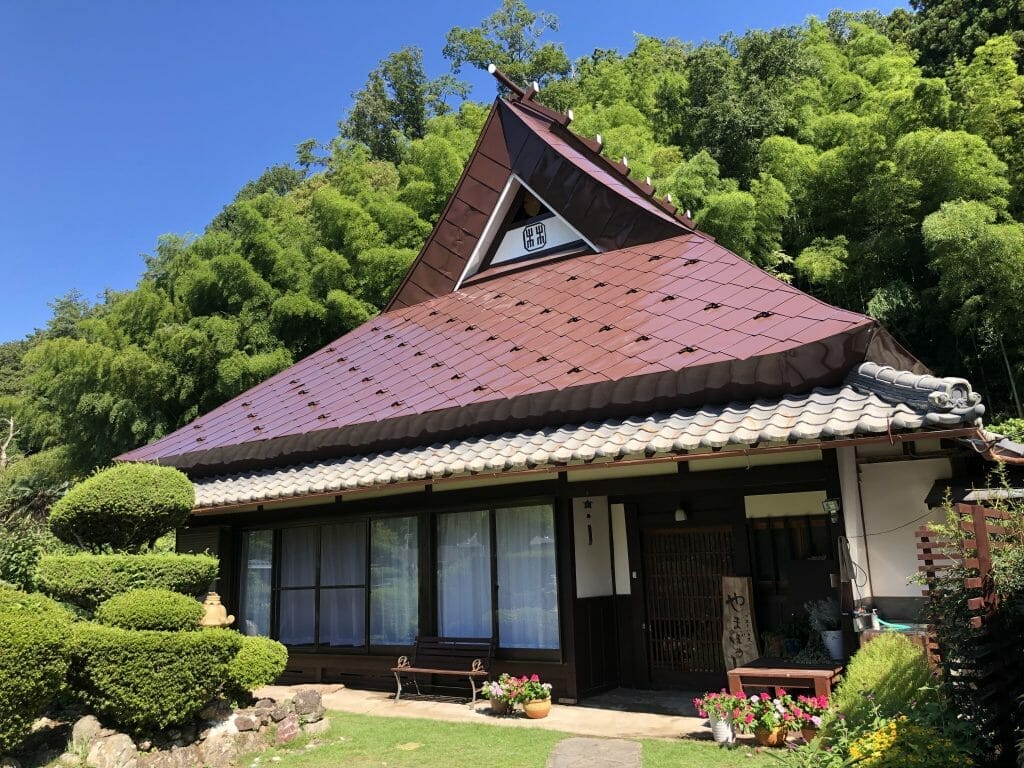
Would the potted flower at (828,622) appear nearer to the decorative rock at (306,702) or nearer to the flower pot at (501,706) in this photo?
the flower pot at (501,706)

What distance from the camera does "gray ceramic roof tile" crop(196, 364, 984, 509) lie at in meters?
4.81

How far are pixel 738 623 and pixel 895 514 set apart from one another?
1854mm

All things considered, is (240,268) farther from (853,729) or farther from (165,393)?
(853,729)

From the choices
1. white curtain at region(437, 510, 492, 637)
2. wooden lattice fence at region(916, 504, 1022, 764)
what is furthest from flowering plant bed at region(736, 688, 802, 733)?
white curtain at region(437, 510, 492, 637)

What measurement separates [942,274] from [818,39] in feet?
46.3

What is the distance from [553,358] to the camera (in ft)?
26.1

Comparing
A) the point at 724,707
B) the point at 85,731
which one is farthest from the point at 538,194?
the point at 85,731

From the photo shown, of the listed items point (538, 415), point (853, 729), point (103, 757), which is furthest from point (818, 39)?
point (103, 757)

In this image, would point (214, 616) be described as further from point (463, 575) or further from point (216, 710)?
point (463, 575)

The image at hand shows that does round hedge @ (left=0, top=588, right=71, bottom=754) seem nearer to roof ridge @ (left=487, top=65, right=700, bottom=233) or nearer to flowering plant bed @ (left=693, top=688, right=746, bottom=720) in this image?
flowering plant bed @ (left=693, top=688, right=746, bottom=720)

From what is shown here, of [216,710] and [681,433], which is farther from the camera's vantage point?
[681,433]

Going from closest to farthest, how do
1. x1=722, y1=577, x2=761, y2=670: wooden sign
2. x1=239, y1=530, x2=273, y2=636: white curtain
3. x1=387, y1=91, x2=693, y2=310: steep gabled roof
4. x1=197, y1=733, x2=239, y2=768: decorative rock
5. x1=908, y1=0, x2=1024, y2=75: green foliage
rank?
x1=197, y1=733, x2=239, y2=768: decorative rock → x1=722, y1=577, x2=761, y2=670: wooden sign → x1=239, y1=530, x2=273, y2=636: white curtain → x1=387, y1=91, x2=693, y2=310: steep gabled roof → x1=908, y1=0, x2=1024, y2=75: green foliage

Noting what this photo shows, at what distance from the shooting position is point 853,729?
151 inches

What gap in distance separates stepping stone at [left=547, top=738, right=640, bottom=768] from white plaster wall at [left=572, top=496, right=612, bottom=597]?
1833mm
